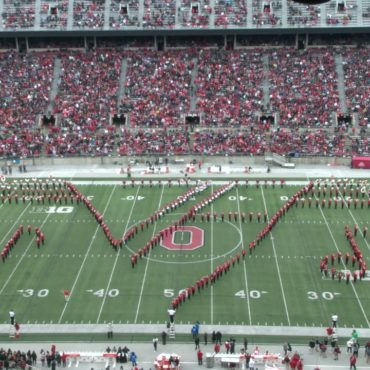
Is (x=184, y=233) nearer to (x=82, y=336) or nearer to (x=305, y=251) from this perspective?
(x=305, y=251)

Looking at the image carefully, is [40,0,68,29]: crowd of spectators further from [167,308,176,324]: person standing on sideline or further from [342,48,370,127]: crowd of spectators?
[167,308,176,324]: person standing on sideline

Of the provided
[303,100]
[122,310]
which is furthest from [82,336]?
[303,100]

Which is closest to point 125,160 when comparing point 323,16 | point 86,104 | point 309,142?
point 86,104

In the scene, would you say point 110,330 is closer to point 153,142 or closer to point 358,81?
point 153,142

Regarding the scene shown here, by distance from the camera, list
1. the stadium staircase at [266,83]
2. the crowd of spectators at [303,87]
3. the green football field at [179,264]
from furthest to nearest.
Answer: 1. the stadium staircase at [266,83]
2. the crowd of spectators at [303,87]
3. the green football field at [179,264]

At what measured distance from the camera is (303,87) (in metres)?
47.8

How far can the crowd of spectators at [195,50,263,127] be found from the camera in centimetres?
4600

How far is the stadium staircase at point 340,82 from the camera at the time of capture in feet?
152

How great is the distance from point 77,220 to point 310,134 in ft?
60.1

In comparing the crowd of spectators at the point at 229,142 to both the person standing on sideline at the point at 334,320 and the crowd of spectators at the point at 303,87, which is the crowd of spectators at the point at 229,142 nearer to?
the crowd of spectators at the point at 303,87

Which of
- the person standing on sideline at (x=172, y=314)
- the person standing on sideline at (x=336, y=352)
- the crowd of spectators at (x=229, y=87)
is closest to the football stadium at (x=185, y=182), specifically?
the person standing on sideline at (x=172, y=314)

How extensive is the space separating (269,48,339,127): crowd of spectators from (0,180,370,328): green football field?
10.4 meters

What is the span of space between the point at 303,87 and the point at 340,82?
2829 mm

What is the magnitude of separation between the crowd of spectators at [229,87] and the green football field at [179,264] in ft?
35.7
